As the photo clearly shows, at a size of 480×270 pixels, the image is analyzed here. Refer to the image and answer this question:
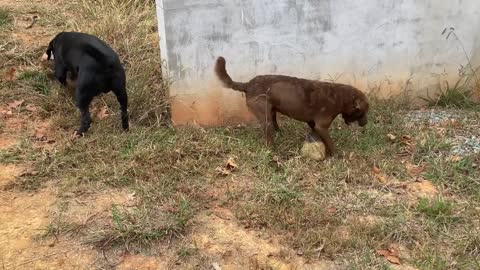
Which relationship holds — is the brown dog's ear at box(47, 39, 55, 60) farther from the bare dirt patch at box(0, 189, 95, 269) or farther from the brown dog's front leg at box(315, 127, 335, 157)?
the brown dog's front leg at box(315, 127, 335, 157)

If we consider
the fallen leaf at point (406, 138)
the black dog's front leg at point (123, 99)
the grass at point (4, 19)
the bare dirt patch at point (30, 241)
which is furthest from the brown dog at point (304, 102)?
the grass at point (4, 19)

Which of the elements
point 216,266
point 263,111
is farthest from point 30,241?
point 263,111

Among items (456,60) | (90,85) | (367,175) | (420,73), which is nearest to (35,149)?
(90,85)

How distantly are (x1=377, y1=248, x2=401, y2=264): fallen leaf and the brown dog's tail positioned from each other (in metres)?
1.98

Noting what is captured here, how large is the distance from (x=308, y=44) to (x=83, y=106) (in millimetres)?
2260

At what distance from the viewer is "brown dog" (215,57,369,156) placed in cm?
499

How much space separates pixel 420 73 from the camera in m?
6.11

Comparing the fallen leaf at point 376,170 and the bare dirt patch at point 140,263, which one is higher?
the fallen leaf at point 376,170

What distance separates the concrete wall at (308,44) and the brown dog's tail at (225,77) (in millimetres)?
353

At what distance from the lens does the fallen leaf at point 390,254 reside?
385 cm

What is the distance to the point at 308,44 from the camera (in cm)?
573

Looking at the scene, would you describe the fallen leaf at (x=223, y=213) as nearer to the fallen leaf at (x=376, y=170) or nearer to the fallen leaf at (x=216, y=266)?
the fallen leaf at (x=216, y=266)

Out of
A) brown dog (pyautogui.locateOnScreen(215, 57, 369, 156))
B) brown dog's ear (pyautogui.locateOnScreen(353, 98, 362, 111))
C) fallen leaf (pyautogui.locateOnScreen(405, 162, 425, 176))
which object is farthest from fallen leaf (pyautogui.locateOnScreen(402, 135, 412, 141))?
brown dog's ear (pyautogui.locateOnScreen(353, 98, 362, 111))

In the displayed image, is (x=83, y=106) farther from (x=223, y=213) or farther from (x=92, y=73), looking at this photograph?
(x=223, y=213)
